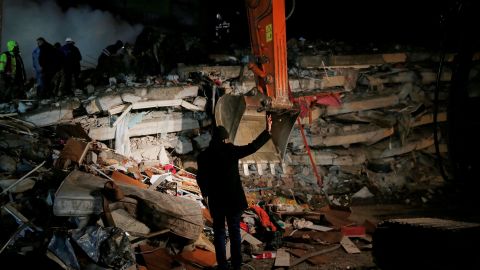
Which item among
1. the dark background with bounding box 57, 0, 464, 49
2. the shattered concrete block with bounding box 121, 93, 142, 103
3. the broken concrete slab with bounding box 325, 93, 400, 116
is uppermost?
the dark background with bounding box 57, 0, 464, 49

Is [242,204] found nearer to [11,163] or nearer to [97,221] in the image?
[97,221]

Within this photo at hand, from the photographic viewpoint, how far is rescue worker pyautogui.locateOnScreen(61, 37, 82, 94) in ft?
30.1

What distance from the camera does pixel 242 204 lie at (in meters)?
4.18

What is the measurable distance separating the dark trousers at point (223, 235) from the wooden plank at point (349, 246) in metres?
2.05

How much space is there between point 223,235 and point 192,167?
12.3 ft

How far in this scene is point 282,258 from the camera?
5141 millimetres

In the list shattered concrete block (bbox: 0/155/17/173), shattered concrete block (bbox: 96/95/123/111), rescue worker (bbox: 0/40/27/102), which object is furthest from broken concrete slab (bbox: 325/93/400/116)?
rescue worker (bbox: 0/40/27/102)

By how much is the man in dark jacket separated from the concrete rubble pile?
2.62 ft

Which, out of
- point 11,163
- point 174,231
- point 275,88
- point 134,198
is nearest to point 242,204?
point 174,231

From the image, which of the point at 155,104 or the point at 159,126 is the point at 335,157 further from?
the point at 155,104

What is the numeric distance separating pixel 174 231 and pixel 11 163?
3.05m

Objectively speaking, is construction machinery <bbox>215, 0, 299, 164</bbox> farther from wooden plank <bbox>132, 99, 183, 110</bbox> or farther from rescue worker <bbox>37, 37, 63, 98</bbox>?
rescue worker <bbox>37, 37, 63, 98</bbox>

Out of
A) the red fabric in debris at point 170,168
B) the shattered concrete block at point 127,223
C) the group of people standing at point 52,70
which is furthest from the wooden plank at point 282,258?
the group of people standing at point 52,70

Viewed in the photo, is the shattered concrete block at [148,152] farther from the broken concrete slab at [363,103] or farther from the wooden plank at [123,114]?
the broken concrete slab at [363,103]
